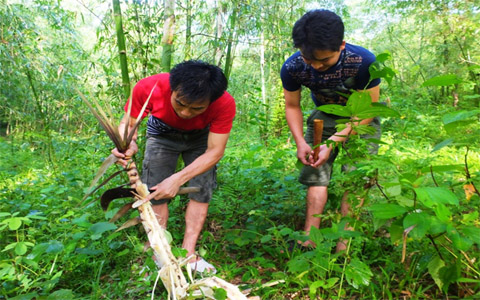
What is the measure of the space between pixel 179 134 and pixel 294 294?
1313 millimetres

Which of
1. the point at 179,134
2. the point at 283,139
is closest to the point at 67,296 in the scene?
the point at 179,134

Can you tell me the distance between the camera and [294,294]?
1.78m

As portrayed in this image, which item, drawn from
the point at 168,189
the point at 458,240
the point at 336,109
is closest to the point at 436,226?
the point at 458,240

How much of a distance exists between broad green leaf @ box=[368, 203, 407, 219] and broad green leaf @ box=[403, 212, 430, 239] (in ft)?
0.10

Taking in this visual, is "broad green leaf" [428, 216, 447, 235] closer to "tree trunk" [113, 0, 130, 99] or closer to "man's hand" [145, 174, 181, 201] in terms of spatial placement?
"man's hand" [145, 174, 181, 201]

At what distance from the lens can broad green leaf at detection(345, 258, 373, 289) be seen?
60.8 inches

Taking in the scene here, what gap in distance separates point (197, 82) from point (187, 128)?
0.49 m

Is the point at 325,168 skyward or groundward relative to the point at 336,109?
groundward

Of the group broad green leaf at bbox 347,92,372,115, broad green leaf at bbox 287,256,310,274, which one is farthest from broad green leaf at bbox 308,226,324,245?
broad green leaf at bbox 347,92,372,115

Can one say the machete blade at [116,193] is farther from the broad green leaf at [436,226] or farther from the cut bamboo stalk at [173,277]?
the broad green leaf at [436,226]

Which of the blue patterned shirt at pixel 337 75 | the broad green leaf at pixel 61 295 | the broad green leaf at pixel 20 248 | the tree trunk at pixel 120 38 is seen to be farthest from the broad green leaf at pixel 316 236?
the tree trunk at pixel 120 38

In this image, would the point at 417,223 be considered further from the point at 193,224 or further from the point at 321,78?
the point at 193,224

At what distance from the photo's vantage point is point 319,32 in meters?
1.86

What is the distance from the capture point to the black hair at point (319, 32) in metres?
1.86
